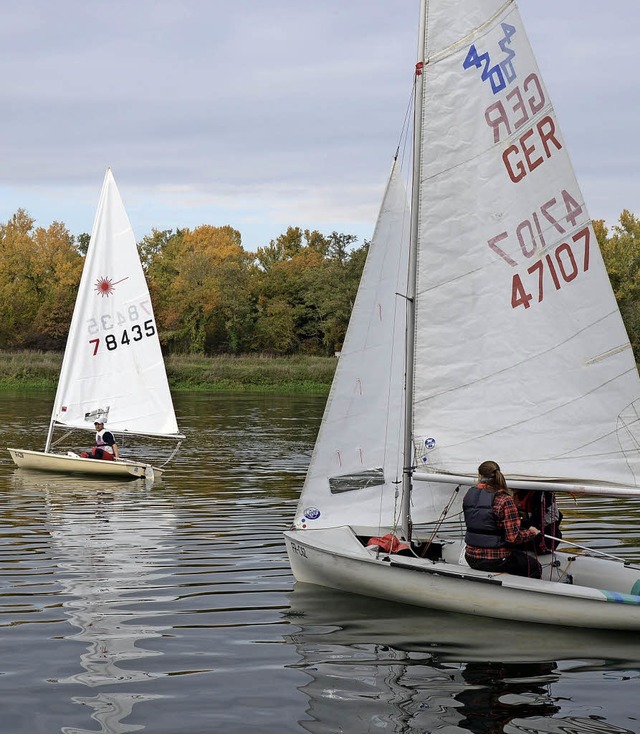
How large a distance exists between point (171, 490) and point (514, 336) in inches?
466

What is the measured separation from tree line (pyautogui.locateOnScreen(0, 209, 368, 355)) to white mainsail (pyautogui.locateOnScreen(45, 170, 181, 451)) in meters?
46.8

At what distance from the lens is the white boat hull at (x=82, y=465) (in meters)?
23.6

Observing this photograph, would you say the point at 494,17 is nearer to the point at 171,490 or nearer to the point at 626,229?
the point at 171,490

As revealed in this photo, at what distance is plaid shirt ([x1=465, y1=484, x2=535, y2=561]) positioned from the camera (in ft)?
36.4

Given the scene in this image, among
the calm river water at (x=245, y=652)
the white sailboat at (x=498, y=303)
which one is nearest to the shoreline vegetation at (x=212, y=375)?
the calm river water at (x=245, y=652)

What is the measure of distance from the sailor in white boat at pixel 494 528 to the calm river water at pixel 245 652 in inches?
26.0

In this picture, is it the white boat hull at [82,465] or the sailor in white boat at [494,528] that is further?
the white boat hull at [82,465]

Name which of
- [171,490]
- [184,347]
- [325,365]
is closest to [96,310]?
[171,490]

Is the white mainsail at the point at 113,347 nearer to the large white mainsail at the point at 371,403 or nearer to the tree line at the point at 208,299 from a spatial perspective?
the large white mainsail at the point at 371,403

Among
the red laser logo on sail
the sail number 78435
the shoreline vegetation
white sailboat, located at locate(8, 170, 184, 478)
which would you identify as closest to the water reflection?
white sailboat, located at locate(8, 170, 184, 478)

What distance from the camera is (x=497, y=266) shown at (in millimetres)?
11945

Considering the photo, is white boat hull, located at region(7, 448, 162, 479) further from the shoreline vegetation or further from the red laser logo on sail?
the shoreline vegetation

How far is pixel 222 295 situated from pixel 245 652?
7058 cm

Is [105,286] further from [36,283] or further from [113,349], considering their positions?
[36,283]
